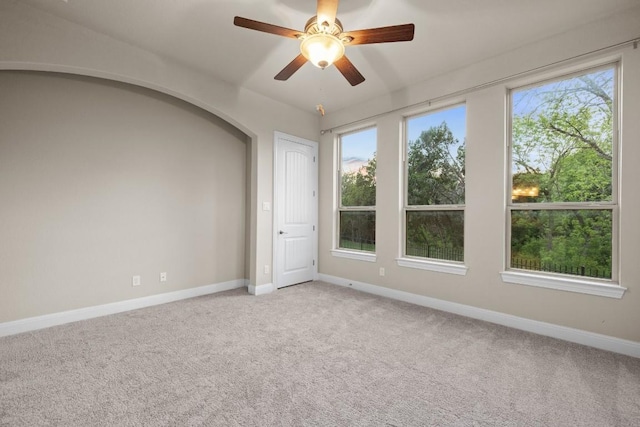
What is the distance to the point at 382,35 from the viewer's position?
6.80 feet

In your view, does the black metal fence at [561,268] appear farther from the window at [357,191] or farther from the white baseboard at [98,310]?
the white baseboard at [98,310]

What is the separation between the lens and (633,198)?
8.03 feet

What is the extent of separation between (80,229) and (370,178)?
147 inches

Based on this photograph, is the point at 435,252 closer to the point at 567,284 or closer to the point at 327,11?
the point at 567,284

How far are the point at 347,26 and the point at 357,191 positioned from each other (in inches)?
97.1

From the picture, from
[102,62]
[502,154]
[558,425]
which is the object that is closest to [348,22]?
[502,154]

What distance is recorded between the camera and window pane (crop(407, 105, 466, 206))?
360 cm

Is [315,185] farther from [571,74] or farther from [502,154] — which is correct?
[571,74]

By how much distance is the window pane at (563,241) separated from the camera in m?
2.66

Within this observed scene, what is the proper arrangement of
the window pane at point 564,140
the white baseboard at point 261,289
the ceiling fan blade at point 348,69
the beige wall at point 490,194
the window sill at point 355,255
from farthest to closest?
1. the window sill at point 355,255
2. the white baseboard at point 261,289
3. the window pane at point 564,140
4. the beige wall at point 490,194
5. the ceiling fan blade at point 348,69

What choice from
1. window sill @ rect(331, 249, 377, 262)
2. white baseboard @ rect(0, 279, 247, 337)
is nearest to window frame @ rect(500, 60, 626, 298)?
window sill @ rect(331, 249, 377, 262)

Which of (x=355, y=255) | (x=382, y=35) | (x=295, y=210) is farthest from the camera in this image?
(x=295, y=210)

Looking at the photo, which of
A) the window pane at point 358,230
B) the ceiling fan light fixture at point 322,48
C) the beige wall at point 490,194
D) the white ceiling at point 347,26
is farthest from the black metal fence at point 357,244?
the ceiling fan light fixture at point 322,48

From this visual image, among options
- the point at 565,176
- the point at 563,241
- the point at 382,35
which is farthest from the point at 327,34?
the point at 563,241
